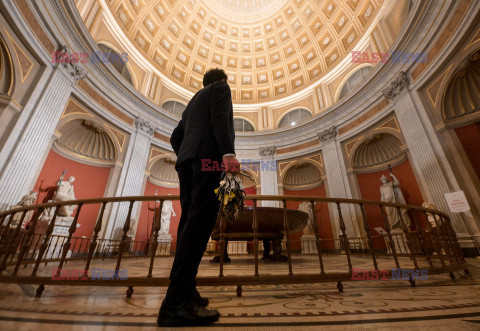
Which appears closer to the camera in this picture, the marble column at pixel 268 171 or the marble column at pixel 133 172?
the marble column at pixel 133 172

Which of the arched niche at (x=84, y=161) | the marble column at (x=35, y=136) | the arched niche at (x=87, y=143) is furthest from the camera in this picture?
the arched niche at (x=87, y=143)

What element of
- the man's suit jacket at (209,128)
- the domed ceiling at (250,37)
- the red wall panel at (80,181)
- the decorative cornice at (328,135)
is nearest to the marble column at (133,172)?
the red wall panel at (80,181)

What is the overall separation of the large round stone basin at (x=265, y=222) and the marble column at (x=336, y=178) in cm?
517

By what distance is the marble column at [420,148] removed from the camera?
5105 mm

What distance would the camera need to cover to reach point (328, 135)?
922 cm

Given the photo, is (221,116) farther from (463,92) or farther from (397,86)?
(397,86)

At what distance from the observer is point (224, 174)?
1202mm

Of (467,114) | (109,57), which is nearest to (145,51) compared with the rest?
(109,57)

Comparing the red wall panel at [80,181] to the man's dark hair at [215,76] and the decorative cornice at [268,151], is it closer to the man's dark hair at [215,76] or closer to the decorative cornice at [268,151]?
the man's dark hair at [215,76]

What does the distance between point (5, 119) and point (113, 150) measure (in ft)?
10.5

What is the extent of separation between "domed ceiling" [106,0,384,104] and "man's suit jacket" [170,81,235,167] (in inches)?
406

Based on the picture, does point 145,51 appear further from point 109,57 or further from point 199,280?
point 199,280

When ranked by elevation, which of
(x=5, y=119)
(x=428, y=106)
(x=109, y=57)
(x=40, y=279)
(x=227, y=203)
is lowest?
(x=40, y=279)

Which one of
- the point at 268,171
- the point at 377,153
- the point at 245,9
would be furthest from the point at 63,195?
the point at 245,9
